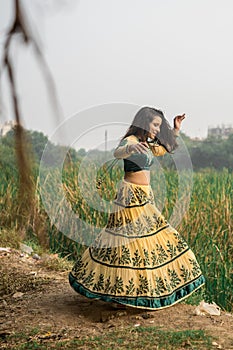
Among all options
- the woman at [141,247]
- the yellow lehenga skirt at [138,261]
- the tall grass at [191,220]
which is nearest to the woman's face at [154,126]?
the woman at [141,247]

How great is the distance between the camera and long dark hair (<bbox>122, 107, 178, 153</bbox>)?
138 inches

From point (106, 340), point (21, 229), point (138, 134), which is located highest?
point (138, 134)

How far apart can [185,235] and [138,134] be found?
2740 mm

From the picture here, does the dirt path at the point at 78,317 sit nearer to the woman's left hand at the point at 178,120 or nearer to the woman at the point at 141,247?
the woman at the point at 141,247

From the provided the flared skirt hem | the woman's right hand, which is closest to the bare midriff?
the woman's right hand

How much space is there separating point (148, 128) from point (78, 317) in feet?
3.46

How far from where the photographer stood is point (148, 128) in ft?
11.5

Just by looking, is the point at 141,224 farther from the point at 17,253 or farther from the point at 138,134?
the point at 17,253

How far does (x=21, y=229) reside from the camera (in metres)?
6.59

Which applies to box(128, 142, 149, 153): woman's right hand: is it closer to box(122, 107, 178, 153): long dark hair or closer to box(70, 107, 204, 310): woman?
box(70, 107, 204, 310): woman

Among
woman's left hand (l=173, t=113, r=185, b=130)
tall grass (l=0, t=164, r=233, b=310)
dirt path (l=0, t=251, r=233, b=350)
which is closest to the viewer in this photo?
dirt path (l=0, t=251, r=233, b=350)

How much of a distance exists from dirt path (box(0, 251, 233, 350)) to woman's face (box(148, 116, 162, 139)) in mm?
923

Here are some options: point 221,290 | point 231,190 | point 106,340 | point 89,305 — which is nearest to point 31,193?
point 106,340

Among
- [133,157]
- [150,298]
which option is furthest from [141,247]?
[133,157]
